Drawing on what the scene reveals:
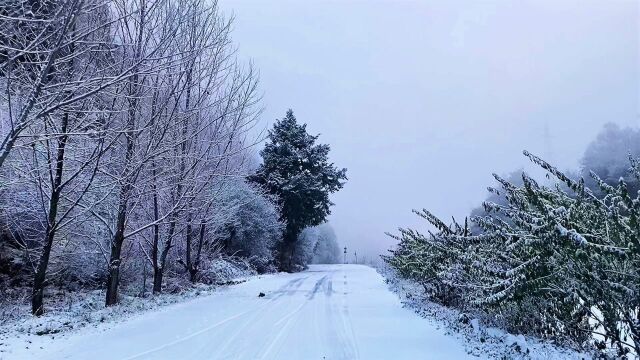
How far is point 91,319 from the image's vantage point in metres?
10.3

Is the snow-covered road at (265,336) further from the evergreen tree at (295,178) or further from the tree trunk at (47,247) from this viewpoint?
the evergreen tree at (295,178)

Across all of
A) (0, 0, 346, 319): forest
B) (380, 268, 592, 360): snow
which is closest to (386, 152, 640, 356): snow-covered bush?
(380, 268, 592, 360): snow

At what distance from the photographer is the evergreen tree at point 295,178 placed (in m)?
39.6

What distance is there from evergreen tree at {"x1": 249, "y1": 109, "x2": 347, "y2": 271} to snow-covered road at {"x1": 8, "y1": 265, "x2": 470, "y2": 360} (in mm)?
26051

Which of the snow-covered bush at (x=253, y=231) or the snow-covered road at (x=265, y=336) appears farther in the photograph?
the snow-covered bush at (x=253, y=231)

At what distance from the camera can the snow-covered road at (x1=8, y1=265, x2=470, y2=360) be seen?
A: 23.6ft

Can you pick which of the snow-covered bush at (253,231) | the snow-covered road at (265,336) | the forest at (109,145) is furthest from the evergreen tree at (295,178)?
the snow-covered road at (265,336)

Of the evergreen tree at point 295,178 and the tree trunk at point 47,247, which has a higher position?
the evergreen tree at point 295,178

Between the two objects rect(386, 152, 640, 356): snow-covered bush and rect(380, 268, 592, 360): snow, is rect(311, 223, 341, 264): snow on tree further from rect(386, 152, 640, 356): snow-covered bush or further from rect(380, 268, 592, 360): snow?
rect(386, 152, 640, 356): snow-covered bush

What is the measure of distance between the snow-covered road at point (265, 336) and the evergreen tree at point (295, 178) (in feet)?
85.5

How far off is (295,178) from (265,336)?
30.6m

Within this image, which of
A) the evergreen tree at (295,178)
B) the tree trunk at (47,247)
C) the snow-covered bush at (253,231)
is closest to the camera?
the tree trunk at (47,247)

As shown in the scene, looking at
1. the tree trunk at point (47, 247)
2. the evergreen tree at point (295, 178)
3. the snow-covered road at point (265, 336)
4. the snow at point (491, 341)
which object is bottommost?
the snow-covered road at point (265, 336)

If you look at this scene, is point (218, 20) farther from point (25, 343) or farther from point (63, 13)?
point (25, 343)
